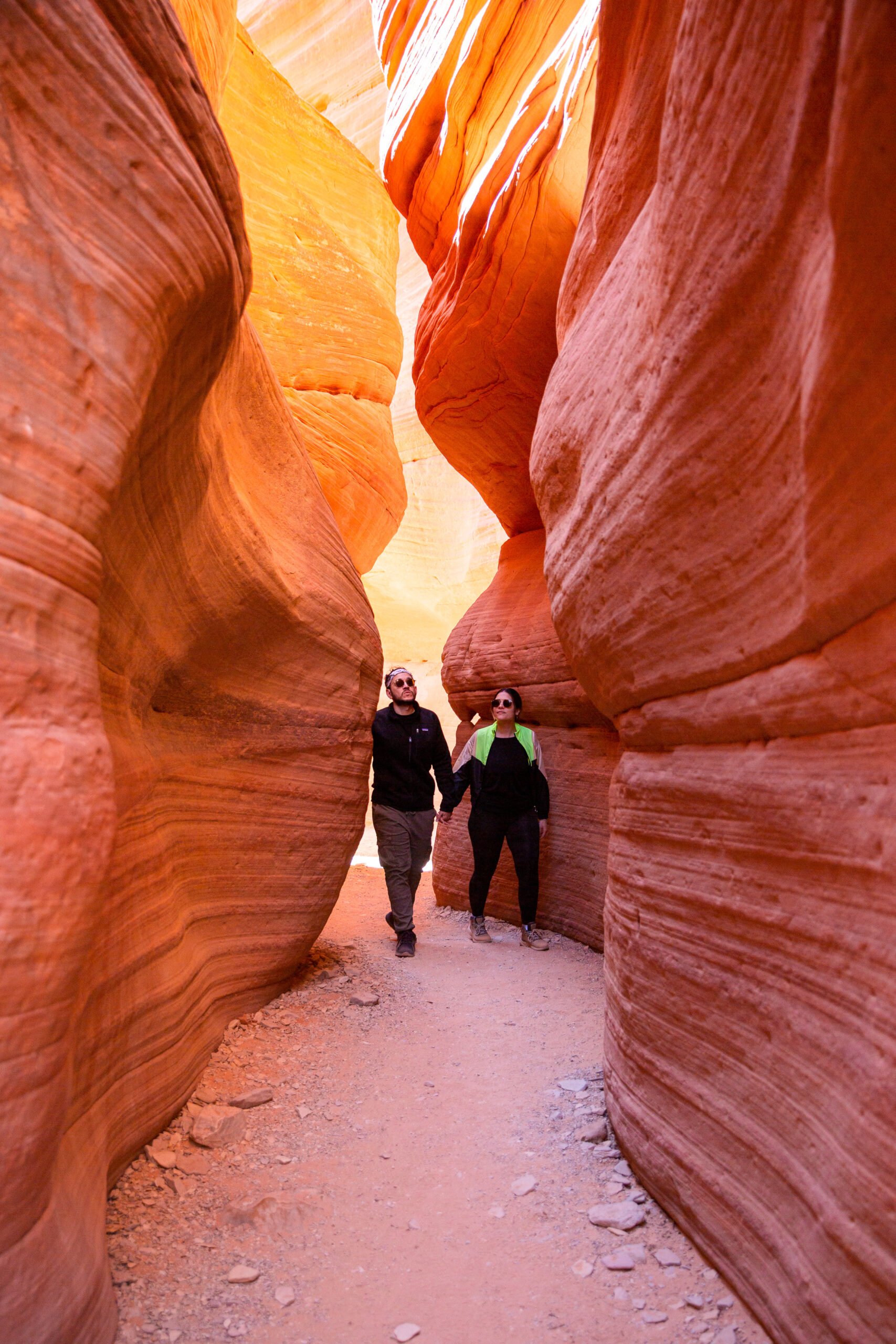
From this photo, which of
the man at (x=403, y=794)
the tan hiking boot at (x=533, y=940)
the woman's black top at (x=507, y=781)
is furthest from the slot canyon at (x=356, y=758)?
the woman's black top at (x=507, y=781)

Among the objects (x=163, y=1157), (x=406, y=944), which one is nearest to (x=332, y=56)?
(x=406, y=944)

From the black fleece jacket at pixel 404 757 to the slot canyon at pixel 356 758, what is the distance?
84 cm

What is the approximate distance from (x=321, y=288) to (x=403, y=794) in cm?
457

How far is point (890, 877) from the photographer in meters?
1.66

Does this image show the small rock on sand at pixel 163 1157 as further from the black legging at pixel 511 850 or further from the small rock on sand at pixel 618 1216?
the black legging at pixel 511 850

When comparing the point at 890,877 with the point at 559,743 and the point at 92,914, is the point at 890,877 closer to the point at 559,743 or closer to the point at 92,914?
the point at 92,914

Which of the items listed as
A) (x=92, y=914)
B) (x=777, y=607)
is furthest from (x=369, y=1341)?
(x=777, y=607)

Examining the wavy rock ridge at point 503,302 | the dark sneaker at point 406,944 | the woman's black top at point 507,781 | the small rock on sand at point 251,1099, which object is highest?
the wavy rock ridge at point 503,302

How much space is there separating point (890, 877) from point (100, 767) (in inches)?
64.5

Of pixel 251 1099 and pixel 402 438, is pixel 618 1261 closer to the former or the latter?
pixel 251 1099

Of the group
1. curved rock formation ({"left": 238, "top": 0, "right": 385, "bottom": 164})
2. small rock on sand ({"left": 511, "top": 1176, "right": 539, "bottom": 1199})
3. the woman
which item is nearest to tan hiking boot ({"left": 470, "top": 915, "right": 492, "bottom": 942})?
the woman

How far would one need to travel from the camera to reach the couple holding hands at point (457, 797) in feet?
18.5

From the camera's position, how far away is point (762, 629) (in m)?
2.12

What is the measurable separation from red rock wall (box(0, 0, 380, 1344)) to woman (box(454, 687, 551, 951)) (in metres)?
2.68
